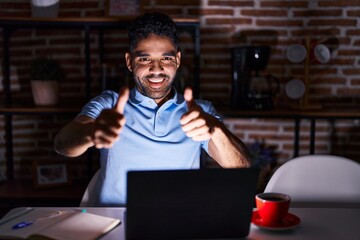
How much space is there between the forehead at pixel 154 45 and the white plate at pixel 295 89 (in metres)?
1.23

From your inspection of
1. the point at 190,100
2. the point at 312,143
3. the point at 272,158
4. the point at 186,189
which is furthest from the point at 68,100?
the point at 186,189

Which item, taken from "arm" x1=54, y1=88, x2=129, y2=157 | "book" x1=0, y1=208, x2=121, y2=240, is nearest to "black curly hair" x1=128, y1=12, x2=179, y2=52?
"arm" x1=54, y1=88, x2=129, y2=157

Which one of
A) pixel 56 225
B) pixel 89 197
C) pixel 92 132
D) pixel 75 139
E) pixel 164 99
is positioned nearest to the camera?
pixel 56 225

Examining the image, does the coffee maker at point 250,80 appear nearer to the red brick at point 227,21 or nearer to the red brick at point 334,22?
the red brick at point 227,21

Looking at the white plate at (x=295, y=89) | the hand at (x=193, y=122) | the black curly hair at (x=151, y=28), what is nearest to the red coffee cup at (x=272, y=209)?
the hand at (x=193, y=122)

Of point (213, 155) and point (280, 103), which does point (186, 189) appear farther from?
point (280, 103)

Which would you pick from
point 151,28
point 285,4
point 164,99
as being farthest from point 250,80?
point 151,28

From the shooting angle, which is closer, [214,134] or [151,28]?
[214,134]

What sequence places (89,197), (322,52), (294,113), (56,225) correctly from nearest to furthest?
(56,225), (89,197), (294,113), (322,52)

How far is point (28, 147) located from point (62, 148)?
1.61 metres

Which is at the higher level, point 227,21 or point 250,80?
point 227,21

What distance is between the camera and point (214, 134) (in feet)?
4.80

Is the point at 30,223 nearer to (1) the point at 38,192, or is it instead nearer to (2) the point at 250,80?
(1) the point at 38,192

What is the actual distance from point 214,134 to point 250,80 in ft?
4.38
